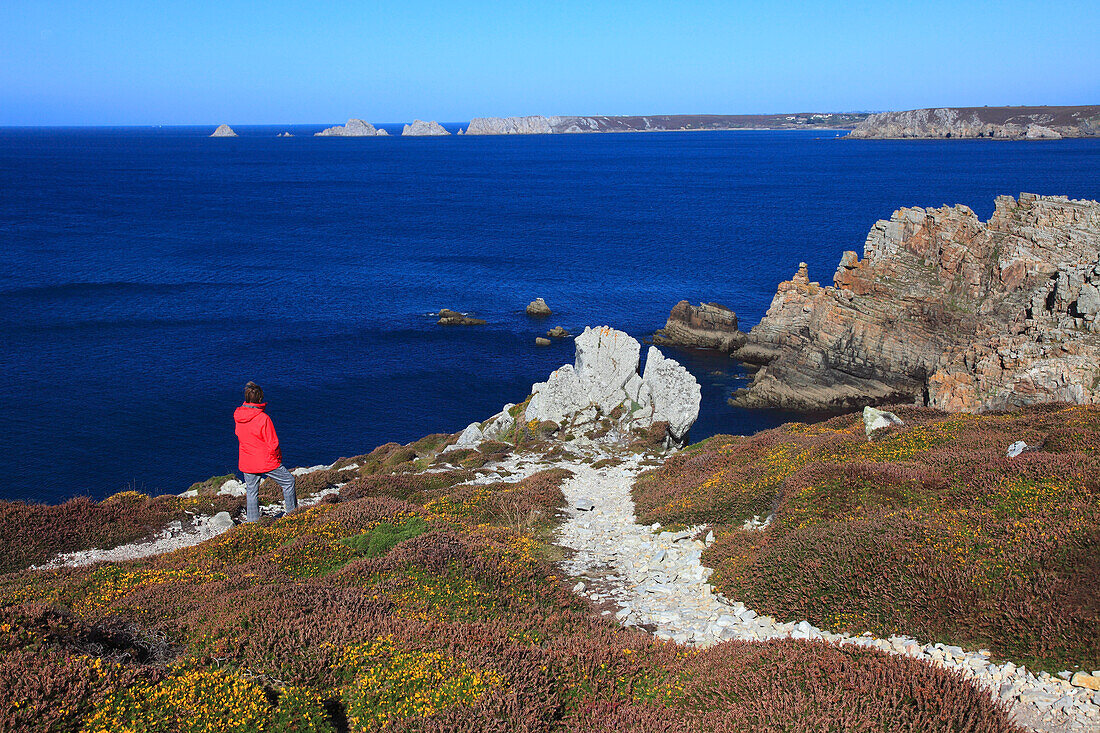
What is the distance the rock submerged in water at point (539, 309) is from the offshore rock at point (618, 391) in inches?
1793

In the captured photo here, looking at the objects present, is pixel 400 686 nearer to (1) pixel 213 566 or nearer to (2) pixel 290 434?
(1) pixel 213 566

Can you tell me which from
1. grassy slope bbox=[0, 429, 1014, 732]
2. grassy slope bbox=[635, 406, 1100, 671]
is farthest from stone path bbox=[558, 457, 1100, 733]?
grassy slope bbox=[0, 429, 1014, 732]

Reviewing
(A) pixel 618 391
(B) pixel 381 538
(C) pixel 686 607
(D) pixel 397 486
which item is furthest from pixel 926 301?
(B) pixel 381 538

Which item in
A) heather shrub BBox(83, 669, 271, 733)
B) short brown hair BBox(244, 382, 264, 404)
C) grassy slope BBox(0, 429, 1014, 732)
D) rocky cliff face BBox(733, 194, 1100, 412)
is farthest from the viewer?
rocky cliff face BBox(733, 194, 1100, 412)

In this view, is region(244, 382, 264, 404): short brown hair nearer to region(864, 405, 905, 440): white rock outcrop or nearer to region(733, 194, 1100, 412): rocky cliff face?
region(864, 405, 905, 440): white rock outcrop

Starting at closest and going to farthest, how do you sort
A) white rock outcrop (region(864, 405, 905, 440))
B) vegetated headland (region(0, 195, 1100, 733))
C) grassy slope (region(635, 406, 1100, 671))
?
vegetated headland (region(0, 195, 1100, 733))
grassy slope (region(635, 406, 1100, 671))
white rock outcrop (region(864, 405, 905, 440))

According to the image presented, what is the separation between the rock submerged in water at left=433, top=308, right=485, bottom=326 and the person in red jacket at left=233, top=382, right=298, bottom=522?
65123mm

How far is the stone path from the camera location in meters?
7.88

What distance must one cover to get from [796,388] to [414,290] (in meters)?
55.0

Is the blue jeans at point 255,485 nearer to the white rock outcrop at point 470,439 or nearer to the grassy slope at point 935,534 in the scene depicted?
the grassy slope at point 935,534

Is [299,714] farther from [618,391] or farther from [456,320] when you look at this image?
[456,320]

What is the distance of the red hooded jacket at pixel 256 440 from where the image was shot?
1535 cm

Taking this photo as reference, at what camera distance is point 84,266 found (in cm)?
10156

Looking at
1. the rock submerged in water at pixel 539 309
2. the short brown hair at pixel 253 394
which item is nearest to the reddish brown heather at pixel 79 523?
the short brown hair at pixel 253 394
